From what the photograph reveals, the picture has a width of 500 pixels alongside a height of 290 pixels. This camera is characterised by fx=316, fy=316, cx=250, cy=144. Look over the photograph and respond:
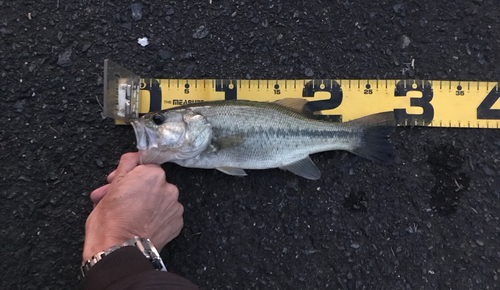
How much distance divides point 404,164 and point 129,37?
Result: 2.87 m

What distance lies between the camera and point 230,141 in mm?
2605

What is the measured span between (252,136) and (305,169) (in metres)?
0.57

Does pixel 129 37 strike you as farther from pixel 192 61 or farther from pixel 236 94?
pixel 236 94

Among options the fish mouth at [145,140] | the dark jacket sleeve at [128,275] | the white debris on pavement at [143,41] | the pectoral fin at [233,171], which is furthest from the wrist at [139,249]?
the white debris on pavement at [143,41]

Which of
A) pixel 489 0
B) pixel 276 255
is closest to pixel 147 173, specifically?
pixel 276 255

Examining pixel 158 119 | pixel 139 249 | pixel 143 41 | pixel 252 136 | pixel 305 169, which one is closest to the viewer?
pixel 139 249

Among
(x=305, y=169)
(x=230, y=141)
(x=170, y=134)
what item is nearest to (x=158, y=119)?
(x=170, y=134)

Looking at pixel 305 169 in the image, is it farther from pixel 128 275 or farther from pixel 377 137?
pixel 128 275

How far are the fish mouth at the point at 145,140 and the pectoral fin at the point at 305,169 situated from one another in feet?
3.62

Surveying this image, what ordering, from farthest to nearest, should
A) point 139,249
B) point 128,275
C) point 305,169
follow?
point 305,169, point 139,249, point 128,275

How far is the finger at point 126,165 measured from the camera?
253 centimetres

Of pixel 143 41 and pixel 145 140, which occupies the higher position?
pixel 143 41

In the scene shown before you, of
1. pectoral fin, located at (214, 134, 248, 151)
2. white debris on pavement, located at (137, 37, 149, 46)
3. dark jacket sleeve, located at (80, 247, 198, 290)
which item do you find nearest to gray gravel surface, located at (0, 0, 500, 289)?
white debris on pavement, located at (137, 37, 149, 46)

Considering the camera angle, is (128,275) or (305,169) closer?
(128,275)
